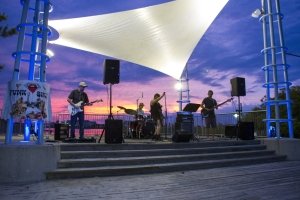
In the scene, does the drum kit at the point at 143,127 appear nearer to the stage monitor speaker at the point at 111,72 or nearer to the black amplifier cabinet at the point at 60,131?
the black amplifier cabinet at the point at 60,131

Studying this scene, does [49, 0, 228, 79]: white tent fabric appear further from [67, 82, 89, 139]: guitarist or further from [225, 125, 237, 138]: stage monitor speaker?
[225, 125, 237, 138]: stage monitor speaker

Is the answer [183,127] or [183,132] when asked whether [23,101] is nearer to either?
[183,132]

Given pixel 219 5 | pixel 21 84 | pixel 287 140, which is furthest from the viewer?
pixel 219 5

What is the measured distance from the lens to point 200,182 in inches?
222

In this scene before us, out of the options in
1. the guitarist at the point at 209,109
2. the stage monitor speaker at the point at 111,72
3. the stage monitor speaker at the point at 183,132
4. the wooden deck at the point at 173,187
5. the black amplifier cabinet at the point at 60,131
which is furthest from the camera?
the guitarist at the point at 209,109

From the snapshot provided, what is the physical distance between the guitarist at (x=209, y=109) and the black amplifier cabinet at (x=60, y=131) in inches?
200

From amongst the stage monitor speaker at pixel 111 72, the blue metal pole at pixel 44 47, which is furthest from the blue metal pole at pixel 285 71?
the blue metal pole at pixel 44 47

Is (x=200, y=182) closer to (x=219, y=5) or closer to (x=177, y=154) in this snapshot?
(x=177, y=154)

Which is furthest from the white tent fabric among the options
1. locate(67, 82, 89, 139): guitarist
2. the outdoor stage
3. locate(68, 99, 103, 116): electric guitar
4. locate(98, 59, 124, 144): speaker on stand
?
the outdoor stage

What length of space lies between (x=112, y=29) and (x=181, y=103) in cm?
522

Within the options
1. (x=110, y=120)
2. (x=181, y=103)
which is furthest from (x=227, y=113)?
(x=110, y=120)

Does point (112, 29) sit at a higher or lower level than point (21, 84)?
higher

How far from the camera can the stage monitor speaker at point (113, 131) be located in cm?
804

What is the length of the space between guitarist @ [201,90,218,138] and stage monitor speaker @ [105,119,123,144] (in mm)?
4139
